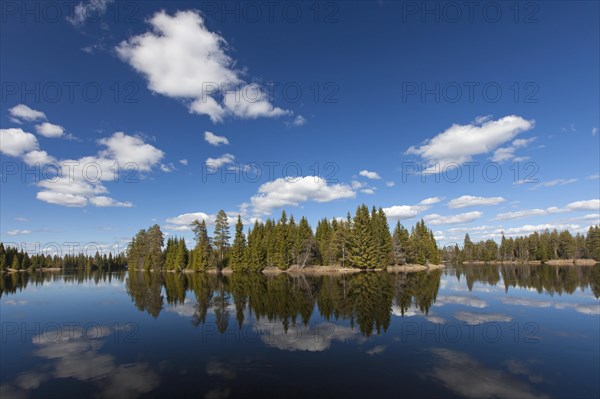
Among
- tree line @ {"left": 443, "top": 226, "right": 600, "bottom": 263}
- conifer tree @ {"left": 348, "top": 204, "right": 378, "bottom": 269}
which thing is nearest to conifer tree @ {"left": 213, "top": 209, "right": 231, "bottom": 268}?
conifer tree @ {"left": 348, "top": 204, "right": 378, "bottom": 269}

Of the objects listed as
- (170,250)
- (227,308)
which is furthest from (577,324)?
(170,250)

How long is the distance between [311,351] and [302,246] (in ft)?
285

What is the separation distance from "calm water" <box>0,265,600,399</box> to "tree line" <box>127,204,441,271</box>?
211ft

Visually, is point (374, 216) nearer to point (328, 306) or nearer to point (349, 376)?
point (328, 306)

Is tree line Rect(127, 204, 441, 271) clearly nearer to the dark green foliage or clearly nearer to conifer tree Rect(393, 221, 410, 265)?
conifer tree Rect(393, 221, 410, 265)

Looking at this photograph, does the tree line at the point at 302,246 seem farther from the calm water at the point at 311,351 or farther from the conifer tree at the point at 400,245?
the calm water at the point at 311,351

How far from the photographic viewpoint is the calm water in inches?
493

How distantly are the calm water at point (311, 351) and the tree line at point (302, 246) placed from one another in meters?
64.2

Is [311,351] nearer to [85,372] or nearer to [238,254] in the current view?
[85,372]

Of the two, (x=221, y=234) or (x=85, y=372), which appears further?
(x=221, y=234)

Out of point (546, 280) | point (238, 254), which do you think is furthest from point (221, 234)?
point (546, 280)

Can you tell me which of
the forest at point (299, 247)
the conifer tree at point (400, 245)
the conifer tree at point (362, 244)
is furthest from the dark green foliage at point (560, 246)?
the conifer tree at point (362, 244)

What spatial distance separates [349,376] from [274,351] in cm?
524

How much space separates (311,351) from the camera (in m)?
17.1
